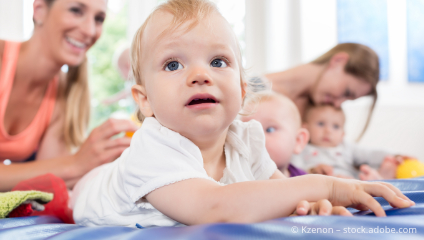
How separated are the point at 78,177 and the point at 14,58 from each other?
0.63m

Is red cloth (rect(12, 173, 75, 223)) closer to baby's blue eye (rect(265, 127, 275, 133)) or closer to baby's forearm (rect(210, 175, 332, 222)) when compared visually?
baby's forearm (rect(210, 175, 332, 222))

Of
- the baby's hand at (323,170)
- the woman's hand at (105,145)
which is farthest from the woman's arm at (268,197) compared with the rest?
the baby's hand at (323,170)

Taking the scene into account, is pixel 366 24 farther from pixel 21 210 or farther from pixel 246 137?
pixel 21 210

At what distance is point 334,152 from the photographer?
1.76 meters

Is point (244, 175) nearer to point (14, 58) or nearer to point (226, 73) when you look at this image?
point (226, 73)

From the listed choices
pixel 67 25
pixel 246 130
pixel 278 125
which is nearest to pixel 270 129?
pixel 278 125

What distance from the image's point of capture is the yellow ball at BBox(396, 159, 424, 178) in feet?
5.09

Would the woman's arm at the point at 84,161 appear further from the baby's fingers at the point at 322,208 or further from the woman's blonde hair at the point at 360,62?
the woman's blonde hair at the point at 360,62

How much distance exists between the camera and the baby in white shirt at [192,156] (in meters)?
0.57

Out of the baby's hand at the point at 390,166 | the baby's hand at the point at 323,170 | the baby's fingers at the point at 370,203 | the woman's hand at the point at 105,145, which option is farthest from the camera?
the baby's hand at the point at 390,166

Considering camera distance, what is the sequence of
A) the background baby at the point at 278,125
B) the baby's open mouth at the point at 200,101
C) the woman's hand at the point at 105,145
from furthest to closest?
1. the background baby at the point at 278,125
2. the woman's hand at the point at 105,145
3. the baby's open mouth at the point at 200,101

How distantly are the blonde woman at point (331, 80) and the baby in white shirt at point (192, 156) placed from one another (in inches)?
40.8

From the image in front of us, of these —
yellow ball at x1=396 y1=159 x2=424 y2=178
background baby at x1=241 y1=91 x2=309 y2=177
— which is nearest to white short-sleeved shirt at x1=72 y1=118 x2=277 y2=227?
background baby at x1=241 y1=91 x2=309 y2=177

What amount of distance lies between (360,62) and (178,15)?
1.40m
